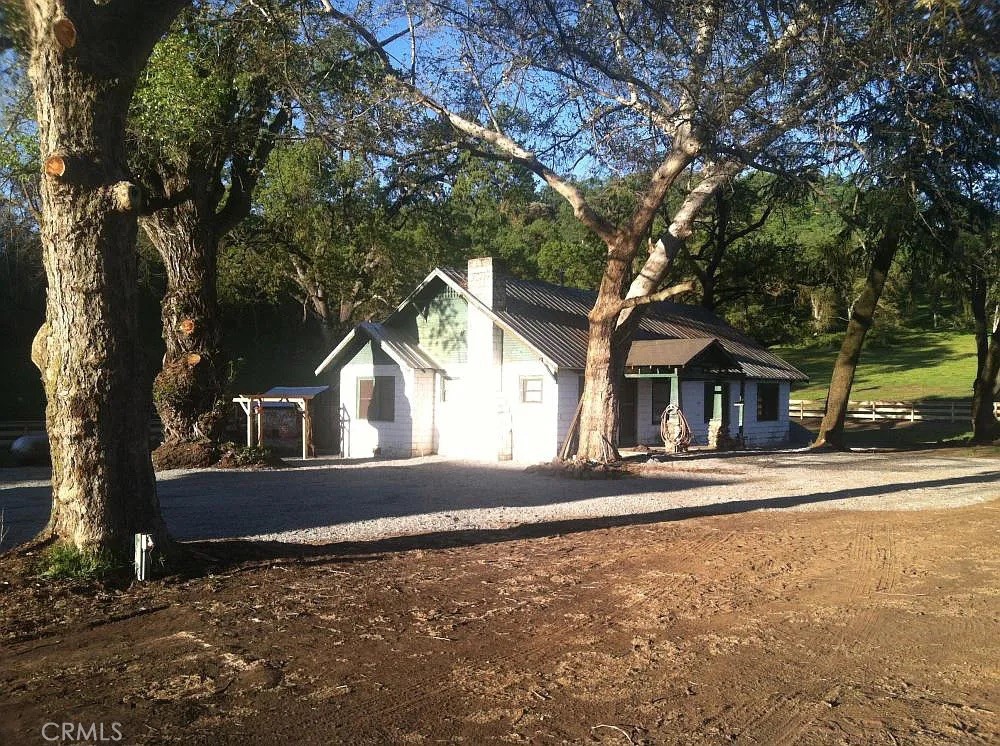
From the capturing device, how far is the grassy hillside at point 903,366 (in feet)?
174

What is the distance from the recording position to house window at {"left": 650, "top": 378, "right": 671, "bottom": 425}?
25717 millimetres

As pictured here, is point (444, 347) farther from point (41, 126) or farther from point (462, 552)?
point (41, 126)

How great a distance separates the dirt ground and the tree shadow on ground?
0.26ft

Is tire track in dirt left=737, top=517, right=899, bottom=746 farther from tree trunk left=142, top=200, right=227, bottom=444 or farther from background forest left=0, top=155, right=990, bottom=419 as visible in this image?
tree trunk left=142, top=200, right=227, bottom=444

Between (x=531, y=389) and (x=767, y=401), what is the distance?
11220mm

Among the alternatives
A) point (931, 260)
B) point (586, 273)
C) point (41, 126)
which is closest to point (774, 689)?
point (41, 126)

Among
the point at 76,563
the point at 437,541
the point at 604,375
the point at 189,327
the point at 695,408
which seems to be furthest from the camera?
the point at 695,408

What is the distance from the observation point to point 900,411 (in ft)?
142

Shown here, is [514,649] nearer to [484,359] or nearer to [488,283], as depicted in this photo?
[484,359]

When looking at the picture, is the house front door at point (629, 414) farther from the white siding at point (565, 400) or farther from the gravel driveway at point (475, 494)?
the gravel driveway at point (475, 494)

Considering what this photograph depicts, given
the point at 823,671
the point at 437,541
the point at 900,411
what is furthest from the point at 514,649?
the point at 900,411

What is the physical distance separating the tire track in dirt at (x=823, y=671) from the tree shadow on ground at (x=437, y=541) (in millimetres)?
3482

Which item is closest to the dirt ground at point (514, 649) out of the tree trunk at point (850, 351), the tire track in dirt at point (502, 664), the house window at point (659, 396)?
the tire track in dirt at point (502, 664)

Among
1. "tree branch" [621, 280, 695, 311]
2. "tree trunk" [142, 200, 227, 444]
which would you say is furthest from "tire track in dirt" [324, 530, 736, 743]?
"tree trunk" [142, 200, 227, 444]
